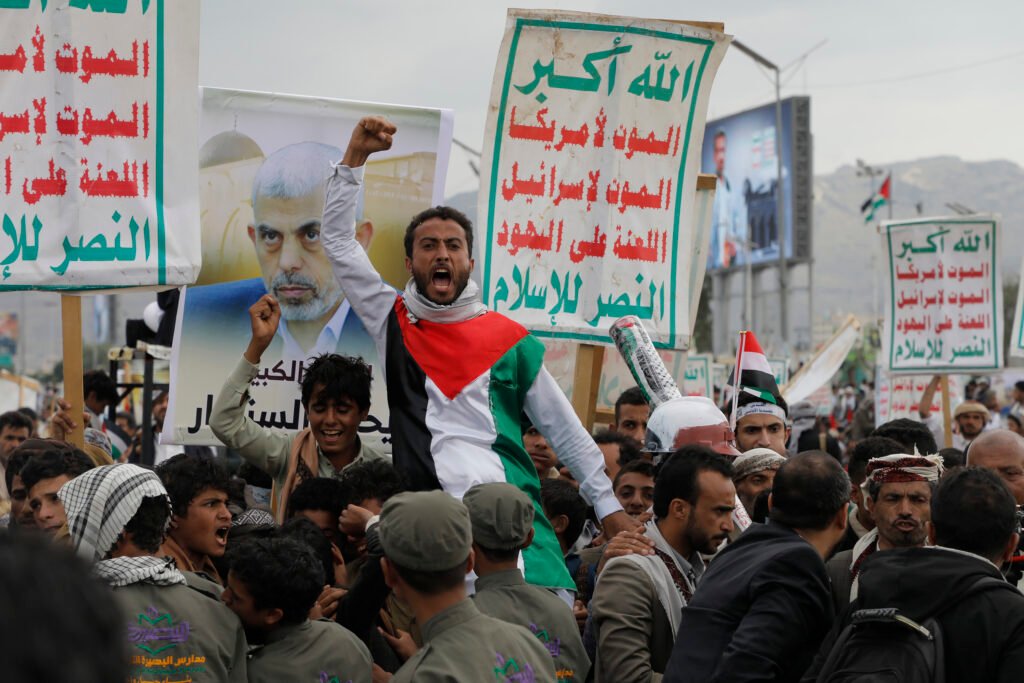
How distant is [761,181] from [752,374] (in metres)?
64.0

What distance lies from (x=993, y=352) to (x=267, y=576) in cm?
991

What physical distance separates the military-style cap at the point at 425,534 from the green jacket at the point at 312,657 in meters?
0.53

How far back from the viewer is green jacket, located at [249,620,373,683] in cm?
364

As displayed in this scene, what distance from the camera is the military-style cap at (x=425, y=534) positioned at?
10.5 feet

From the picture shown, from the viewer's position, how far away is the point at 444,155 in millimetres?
6562

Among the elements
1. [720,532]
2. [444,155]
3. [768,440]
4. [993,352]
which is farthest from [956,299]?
[720,532]

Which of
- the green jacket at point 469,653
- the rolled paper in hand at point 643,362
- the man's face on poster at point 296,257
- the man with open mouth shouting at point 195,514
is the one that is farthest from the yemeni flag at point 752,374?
the green jacket at point 469,653

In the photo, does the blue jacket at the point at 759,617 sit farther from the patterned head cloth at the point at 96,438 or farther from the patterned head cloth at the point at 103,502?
the patterned head cloth at the point at 96,438

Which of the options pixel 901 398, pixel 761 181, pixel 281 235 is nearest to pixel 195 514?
pixel 281 235

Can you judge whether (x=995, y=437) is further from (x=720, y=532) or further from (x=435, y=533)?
(x=435, y=533)

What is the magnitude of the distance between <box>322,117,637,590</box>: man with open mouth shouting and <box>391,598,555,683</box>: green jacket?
1202 millimetres

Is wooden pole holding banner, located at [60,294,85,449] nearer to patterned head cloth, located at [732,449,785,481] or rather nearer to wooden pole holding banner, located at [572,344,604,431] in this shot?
wooden pole holding banner, located at [572,344,604,431]

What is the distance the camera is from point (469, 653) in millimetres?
3154

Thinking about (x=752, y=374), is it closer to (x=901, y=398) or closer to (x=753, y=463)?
(x=753, y=463)
